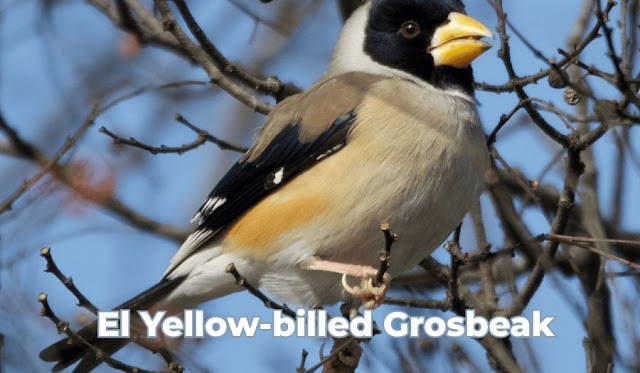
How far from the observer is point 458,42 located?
5324 millimetres

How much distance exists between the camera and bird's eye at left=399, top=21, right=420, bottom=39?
5590 mm

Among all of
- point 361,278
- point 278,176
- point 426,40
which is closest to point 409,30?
point 426,40

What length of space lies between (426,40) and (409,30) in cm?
13

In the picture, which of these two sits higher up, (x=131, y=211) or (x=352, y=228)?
(x=131, y=211)

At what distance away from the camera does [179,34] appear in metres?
5.36

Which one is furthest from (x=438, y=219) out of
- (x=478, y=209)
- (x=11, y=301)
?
(x=11, y=301)

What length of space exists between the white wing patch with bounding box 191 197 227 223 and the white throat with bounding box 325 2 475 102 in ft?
3.32

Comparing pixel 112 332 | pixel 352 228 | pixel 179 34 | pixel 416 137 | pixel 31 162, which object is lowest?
pixel 112 332

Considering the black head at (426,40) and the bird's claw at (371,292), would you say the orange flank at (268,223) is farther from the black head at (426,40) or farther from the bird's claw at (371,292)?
the black head at (426,40)

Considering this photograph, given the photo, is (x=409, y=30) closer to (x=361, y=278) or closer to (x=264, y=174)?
(x=264, y=174)

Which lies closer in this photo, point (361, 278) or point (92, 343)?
point (361, 278)

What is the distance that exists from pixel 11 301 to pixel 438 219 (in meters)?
1.97

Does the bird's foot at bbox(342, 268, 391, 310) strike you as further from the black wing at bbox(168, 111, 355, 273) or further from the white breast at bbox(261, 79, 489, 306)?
the black wing at bbox(168, 111, 355, 273)

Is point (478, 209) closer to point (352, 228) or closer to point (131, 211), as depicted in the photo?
point (352, 228)
